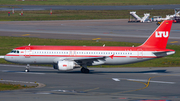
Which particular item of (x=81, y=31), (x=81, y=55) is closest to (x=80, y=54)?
(x=81, y=55)

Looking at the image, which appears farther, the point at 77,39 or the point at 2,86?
the point at 77,39

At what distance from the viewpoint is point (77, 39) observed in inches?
3034

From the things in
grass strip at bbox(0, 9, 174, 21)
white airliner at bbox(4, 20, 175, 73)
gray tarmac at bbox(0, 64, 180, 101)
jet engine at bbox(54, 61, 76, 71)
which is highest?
grass strip at bbox(0, 9, 174, 21)

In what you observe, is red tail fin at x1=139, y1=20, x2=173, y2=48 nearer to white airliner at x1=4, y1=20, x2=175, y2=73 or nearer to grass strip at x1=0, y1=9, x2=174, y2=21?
white airliner at x1=4, y1=20, x2=175, y2=73

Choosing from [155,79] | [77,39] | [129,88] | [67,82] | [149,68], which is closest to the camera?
[129,88]

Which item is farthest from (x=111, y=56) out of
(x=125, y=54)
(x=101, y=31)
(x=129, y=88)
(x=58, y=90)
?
(x=101, y=31)

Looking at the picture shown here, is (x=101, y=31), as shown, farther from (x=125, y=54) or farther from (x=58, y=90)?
(x=58, y=90)

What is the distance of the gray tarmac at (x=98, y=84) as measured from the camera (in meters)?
29.2

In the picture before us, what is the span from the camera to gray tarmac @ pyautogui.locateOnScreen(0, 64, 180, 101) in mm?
29156

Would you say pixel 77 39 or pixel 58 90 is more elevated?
pixel 77 39

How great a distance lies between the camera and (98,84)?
36.4m

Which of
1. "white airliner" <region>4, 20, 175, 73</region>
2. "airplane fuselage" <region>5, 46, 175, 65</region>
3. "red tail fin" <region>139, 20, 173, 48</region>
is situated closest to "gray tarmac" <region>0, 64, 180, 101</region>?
"white airliner" <region>4, 20, 175, 73</region>

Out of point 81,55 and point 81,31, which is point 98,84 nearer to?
point 81,55

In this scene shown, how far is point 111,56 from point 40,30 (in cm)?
5318
